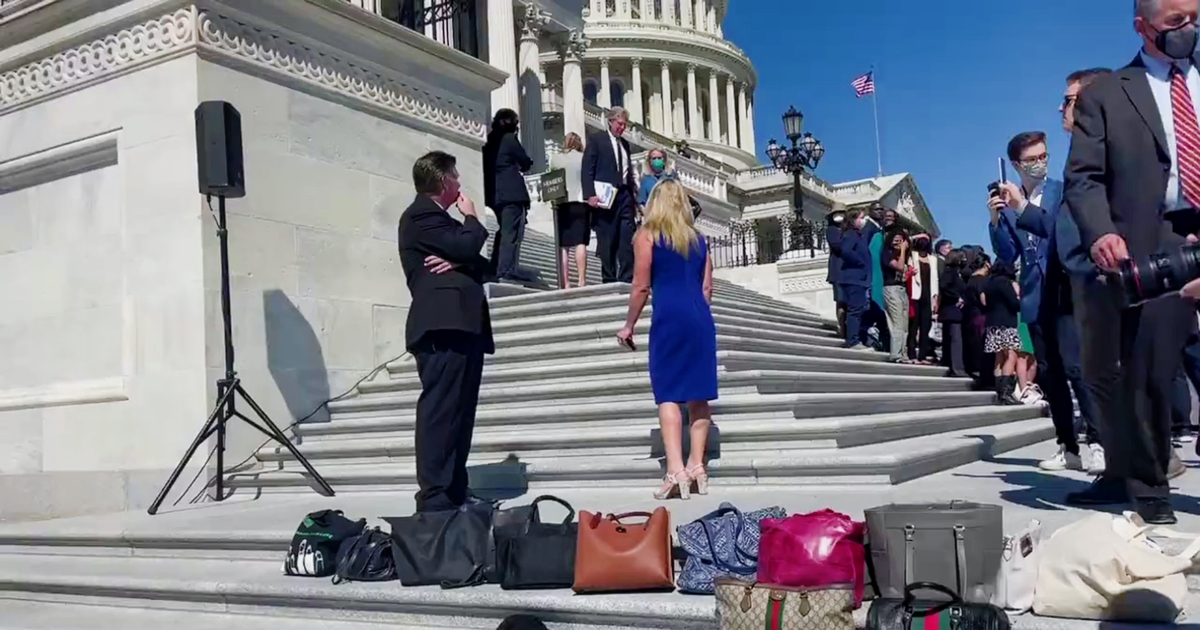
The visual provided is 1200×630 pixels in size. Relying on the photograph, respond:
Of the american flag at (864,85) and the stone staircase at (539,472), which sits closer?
the stone staircase at (539,472)

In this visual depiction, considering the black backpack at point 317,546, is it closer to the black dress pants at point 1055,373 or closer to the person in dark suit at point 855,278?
the black dress pants at point 1055,373

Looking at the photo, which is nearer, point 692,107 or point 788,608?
point 788,608

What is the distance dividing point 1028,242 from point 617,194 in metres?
5.94

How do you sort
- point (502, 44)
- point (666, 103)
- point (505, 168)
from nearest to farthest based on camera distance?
point (505, 168), point (502, 44), point (666, 103)

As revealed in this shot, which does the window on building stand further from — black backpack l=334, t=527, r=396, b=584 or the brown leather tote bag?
the brown leather tote bag

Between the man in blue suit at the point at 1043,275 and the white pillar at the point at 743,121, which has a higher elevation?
the white pillar at the point at 743,121

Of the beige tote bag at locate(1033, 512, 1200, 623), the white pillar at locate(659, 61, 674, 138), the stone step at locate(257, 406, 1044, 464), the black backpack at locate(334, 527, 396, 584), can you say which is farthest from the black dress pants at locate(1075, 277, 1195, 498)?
the white pillar at locate(659, 61, 674, 138)

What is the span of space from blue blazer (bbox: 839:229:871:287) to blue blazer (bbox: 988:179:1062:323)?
5.98 metres

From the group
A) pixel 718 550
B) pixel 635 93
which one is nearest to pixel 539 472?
pixel 718 550

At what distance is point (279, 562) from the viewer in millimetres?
5469

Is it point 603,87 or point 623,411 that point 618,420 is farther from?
point 603,87

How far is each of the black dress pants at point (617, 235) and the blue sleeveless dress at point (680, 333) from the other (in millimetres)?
5606

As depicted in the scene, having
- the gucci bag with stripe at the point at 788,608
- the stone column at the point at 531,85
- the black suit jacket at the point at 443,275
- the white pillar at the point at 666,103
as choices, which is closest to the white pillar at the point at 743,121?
the white pillar at the point at 666,103

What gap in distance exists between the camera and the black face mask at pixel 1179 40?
4.01 metres
